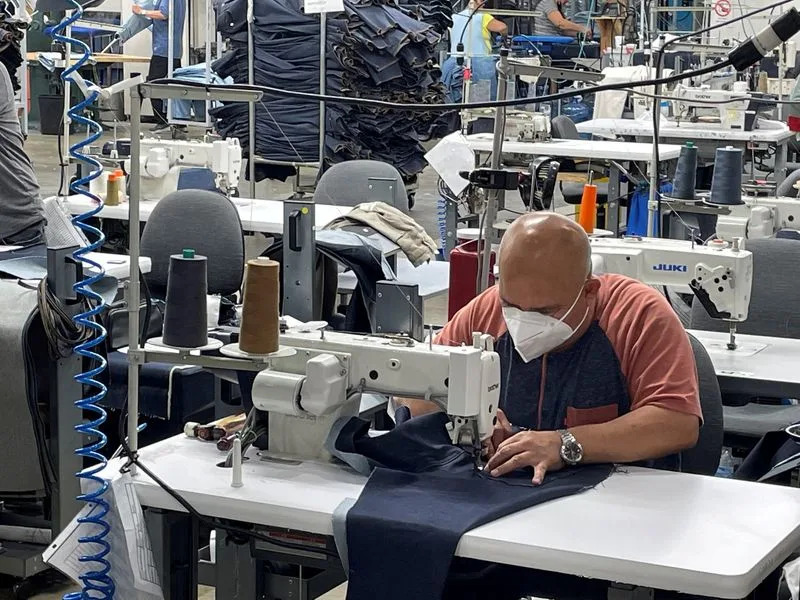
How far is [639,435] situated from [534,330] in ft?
0.86

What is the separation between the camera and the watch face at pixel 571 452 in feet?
7.48

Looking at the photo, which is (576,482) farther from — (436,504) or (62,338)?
(62,338)

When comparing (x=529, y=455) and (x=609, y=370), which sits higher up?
(x=609, y=370)

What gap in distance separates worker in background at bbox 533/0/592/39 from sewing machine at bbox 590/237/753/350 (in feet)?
32.4

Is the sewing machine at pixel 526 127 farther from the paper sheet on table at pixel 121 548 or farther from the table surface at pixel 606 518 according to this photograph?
the paper sheet on table at pixel 121 548

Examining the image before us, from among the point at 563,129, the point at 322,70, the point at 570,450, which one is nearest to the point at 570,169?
the point at 563,129

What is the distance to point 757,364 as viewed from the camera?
127 inches

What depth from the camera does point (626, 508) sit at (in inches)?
82.9

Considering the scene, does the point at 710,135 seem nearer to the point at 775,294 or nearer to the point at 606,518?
the point at 775,294

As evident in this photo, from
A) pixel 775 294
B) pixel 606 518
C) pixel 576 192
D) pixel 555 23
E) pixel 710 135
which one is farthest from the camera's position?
pixel 555 23

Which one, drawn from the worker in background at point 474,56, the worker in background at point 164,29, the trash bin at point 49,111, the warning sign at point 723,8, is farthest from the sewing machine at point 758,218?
the worker in background at point 164,29

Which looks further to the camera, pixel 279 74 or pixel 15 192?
pixel 279 74

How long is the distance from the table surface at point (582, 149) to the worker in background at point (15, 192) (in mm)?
2500

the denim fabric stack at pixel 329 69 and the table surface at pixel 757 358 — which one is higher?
the denim fabric stack at pixel 329 69
